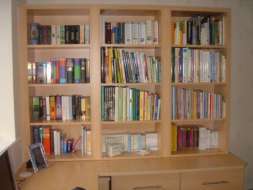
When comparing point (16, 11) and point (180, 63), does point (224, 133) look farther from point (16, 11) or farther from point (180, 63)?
→ point (16, 11)

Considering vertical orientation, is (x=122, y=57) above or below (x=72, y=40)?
below

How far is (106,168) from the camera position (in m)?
2.38

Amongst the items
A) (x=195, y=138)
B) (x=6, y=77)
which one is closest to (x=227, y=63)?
(x=195, y=138)

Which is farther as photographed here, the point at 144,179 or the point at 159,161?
the point at 159,161

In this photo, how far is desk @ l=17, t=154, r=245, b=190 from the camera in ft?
6.70

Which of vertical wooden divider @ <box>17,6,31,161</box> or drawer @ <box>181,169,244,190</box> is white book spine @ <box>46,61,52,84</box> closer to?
vertical wooden divider @ <box>17,6,31,161</box>

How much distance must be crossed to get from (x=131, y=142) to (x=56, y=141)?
2.41 feet

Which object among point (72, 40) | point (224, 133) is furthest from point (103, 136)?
point (224, 133)

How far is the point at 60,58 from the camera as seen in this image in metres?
2.66

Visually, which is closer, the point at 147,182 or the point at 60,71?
the point at 147,182

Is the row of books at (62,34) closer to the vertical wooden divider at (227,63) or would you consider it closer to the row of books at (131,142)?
the row of books at (131,142)

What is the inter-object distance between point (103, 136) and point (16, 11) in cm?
141

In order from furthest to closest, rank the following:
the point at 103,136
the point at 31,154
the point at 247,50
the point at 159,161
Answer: the point at 247,50 → the point at 103,136 → the point at 159,161 → the point at 31,154

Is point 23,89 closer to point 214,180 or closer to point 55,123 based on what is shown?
point 55,123
